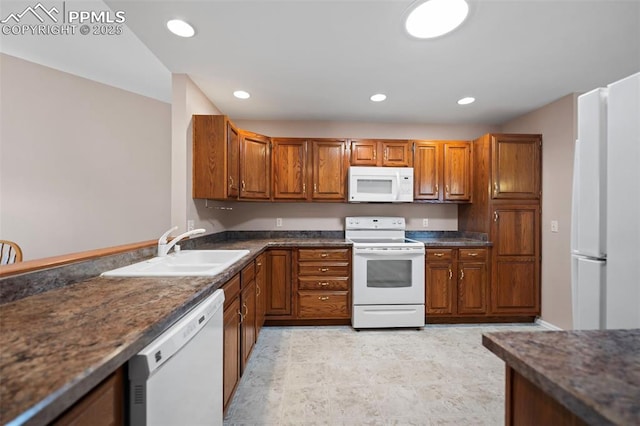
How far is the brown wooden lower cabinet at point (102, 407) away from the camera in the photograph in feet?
1.77

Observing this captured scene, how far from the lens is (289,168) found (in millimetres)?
→ 3182

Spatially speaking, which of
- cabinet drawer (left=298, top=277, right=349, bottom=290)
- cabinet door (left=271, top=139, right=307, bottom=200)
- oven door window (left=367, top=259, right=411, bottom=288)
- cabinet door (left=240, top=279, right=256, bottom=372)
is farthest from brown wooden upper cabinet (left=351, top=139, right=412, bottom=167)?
cabinet door (left=240, top=279, right=256, bottom=372)

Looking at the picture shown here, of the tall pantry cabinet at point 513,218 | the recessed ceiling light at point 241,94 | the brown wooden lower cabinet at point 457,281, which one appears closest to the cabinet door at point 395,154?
the tall pantry cabinet at point 513,218

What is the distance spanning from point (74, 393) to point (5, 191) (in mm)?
3411

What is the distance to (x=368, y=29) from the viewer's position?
1724 millimetres

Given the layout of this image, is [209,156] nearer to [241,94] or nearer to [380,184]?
[241,94]

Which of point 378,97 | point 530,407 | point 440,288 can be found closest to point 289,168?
point 378,97

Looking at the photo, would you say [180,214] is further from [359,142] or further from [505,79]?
[505,79]

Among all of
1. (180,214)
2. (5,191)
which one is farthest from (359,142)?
(5,191)

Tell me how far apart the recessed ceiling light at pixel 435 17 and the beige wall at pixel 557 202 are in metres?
1.95

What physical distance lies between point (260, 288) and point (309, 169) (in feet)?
5.00

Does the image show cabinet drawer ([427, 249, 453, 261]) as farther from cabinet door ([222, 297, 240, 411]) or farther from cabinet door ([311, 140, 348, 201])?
cabinet door ([222, 297, 240, 411])

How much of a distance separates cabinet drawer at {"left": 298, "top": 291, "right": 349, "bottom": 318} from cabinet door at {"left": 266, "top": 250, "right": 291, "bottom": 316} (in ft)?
0.51

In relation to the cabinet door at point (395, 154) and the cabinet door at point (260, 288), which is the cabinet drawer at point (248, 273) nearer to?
the cabinet door at point (260, 288)
